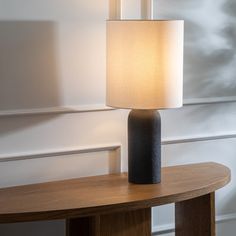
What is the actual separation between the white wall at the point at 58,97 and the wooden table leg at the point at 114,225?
163 millimetres

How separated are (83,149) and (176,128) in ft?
1.40

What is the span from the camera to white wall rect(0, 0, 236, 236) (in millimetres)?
1807

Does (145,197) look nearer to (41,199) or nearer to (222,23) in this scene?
(41,199)

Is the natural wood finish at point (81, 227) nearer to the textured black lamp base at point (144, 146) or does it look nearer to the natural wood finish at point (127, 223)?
the natural wood finish at point (127, 223)

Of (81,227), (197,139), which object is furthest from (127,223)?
(197,139)

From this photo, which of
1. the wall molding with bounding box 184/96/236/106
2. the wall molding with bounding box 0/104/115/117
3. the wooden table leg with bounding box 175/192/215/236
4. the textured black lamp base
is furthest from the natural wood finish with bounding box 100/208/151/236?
the wall molding with bounding box 184/96/236/106

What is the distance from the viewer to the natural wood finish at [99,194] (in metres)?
1.56

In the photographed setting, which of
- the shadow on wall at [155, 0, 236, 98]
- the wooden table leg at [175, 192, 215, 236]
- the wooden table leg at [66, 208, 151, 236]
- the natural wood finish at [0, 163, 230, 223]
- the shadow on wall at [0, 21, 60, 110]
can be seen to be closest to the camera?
the natural wood finish at [0, 163, 230, 223]

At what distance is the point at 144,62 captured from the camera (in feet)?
5.61

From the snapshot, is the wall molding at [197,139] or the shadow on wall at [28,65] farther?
the wall molding at [197,139]

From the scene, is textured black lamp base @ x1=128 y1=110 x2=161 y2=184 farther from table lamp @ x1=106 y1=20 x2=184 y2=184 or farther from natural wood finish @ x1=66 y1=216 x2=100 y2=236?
natural wood finish @ x1=66 y1=216 x2=100 y2=236

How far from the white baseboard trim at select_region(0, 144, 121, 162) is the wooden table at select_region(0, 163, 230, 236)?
0.35 ft

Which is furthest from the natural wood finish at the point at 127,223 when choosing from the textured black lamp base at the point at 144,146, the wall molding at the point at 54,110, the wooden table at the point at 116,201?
the wall molding at the point at 54,110

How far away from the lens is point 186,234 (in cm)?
205
